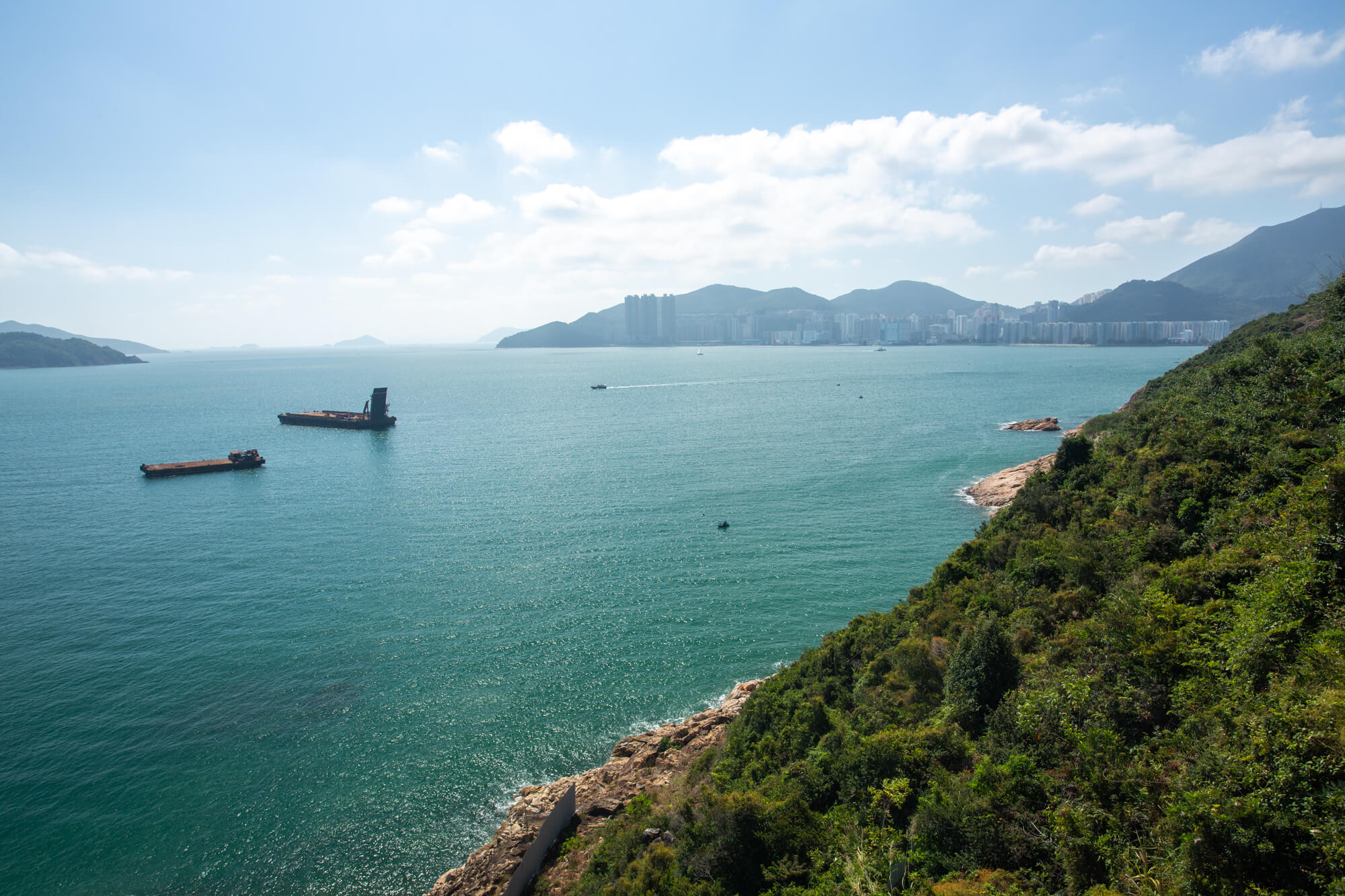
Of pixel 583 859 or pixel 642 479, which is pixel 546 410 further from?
pixel 583 859

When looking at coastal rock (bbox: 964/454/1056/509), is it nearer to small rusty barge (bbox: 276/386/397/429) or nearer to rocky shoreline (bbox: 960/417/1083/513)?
rocky shoreline (bbox: 960/417/1083/513)

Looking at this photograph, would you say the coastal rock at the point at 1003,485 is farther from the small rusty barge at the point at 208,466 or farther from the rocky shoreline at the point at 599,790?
the small rusty barge at the point at 208,466

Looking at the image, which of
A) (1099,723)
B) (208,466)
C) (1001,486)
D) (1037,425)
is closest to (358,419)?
(208,466)

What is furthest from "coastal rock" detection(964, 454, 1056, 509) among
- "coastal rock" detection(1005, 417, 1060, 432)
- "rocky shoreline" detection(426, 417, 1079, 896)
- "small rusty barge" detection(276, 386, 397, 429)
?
"small rusty barge" detection(276, 386, 397, 429)

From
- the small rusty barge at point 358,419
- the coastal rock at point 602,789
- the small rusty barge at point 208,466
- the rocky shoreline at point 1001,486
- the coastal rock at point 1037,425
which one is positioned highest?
the small rusty barge at point 358,419

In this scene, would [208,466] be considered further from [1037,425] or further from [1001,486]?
[1037,425]

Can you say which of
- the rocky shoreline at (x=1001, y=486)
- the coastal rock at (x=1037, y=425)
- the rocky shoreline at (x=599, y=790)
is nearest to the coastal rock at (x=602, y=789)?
the rocky shoreline at (x=599, y=790)
